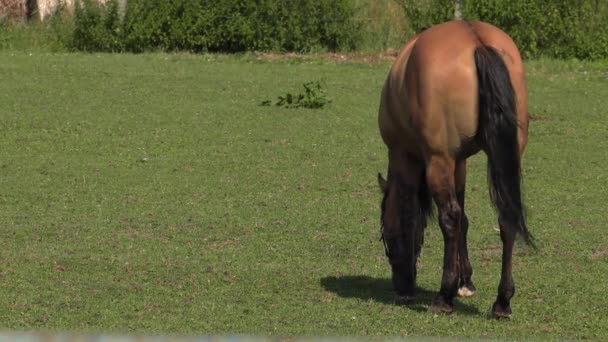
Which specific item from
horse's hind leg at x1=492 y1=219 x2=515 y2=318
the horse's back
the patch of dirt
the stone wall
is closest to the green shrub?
the patch of dirt

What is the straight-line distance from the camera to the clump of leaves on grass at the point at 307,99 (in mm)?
16766

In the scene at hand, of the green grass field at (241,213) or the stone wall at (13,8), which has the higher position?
the stone wall at (13,8)

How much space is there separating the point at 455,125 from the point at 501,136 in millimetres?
278

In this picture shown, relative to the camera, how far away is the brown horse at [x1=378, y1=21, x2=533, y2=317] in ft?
23.1

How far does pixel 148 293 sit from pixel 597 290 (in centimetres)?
285

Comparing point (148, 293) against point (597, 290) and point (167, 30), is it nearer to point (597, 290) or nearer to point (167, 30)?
point (597, 290)

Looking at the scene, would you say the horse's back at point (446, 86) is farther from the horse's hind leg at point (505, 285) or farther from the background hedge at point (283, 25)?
the background hedge at point (283, 25)

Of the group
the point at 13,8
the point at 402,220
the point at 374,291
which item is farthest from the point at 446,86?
the point at 13,8

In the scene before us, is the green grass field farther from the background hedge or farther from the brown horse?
the background hedge

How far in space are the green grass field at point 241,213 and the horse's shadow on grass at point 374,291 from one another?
3 cm

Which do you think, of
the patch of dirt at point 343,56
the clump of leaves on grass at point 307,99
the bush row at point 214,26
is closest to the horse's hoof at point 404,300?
the clump of leaves on grass at point 307,99

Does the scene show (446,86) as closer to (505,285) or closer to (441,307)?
(505,285)

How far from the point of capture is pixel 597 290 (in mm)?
8094

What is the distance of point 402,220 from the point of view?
7.82m
